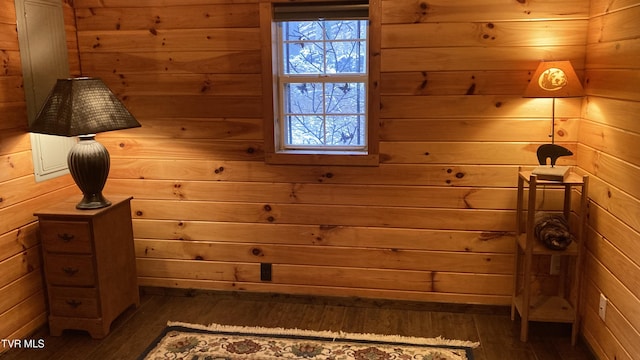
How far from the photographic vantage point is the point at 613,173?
2.44 meters

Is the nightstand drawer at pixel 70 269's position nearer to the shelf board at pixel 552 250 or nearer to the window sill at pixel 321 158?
the window sill at pixel 321 158

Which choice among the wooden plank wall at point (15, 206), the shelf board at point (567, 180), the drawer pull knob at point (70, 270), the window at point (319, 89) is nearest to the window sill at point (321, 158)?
the window at point (319, 89)

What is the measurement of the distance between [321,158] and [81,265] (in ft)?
4.74

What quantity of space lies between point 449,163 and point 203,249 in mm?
1623

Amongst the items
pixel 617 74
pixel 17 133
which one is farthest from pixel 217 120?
pixel 617 74

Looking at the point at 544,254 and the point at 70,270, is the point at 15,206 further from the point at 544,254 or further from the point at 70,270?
the point at 544,254

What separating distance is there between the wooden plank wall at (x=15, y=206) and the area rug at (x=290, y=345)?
2.38 feet

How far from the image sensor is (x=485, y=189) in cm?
307

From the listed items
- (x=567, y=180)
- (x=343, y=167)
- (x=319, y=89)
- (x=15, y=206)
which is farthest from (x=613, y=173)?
(x=15, y=206)

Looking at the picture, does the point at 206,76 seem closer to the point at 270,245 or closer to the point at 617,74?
the point at 270,245

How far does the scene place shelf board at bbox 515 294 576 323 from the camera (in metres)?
2.79

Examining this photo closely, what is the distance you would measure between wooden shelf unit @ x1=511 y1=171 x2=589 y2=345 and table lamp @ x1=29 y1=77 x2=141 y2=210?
214 cm

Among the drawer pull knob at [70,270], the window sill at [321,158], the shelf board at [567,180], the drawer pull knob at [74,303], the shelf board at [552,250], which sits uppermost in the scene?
the window sill at [321,158]

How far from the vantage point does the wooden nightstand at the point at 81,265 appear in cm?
284
